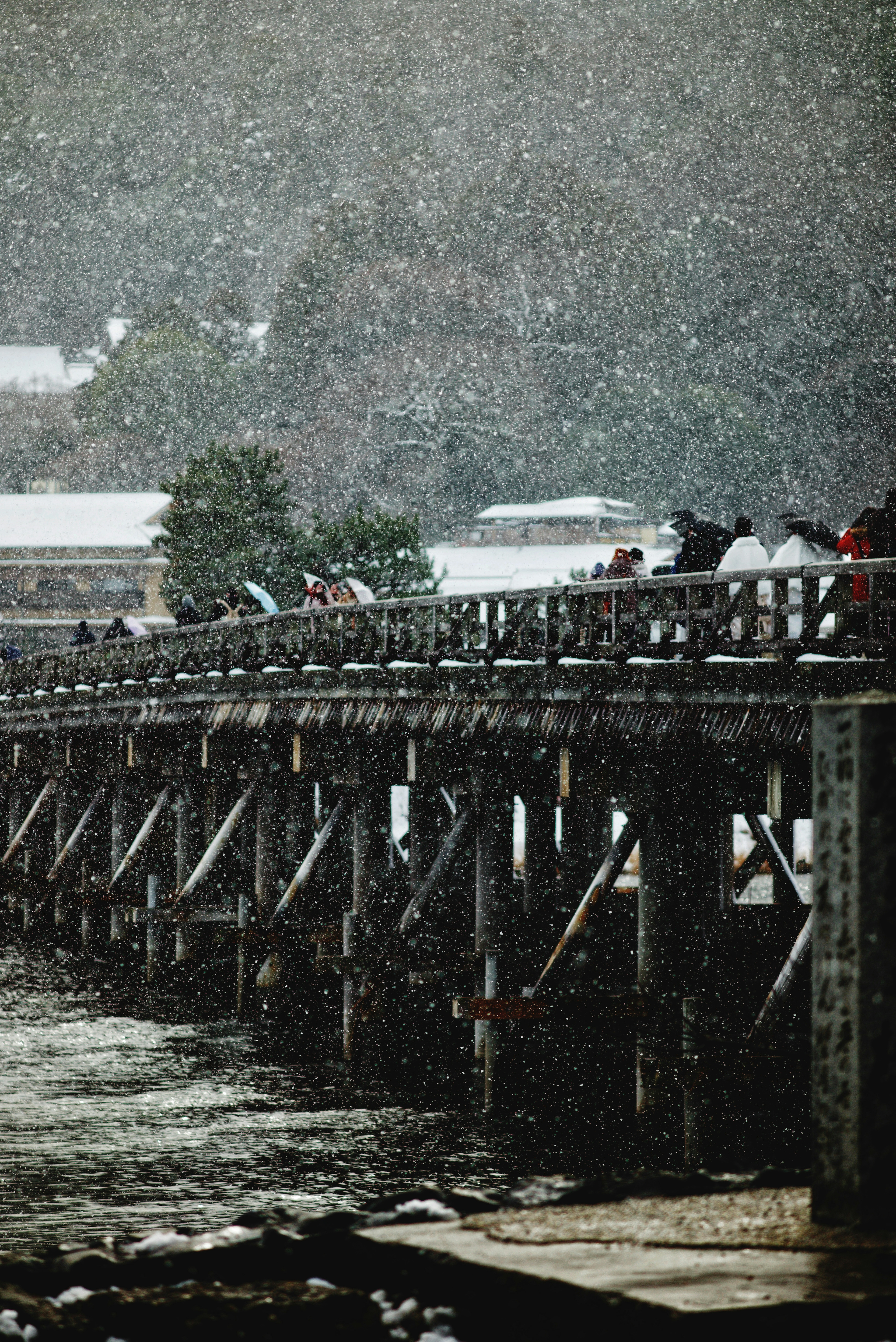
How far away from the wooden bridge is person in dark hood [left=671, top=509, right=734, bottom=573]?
0.63 m

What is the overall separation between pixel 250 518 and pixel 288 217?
1791 inches

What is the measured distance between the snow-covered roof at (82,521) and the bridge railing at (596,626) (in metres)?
38.3

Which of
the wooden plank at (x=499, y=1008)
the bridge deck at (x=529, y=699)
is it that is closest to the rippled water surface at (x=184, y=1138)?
the wooden plank at (x=499, y=1008)

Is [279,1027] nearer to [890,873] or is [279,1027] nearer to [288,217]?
Answer: [890,873]

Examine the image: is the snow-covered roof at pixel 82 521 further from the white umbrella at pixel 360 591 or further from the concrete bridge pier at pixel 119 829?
the white umbrella at pixel 360 591

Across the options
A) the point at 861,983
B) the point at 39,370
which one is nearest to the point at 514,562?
the point at 39,370

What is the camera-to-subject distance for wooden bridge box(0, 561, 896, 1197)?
9.50 metres

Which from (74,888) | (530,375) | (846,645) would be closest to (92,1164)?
(846,645)

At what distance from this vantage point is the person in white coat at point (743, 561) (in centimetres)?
945

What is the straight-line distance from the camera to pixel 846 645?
342 inches

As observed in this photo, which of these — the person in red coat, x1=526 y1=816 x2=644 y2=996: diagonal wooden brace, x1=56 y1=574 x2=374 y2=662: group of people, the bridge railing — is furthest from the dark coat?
x1=56 y1=574 x2=374 y2=662: group of people

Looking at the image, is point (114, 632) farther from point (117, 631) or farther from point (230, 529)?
point (230, 529)

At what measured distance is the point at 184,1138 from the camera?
43.2 feet

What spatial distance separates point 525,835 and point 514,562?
1578 inches
